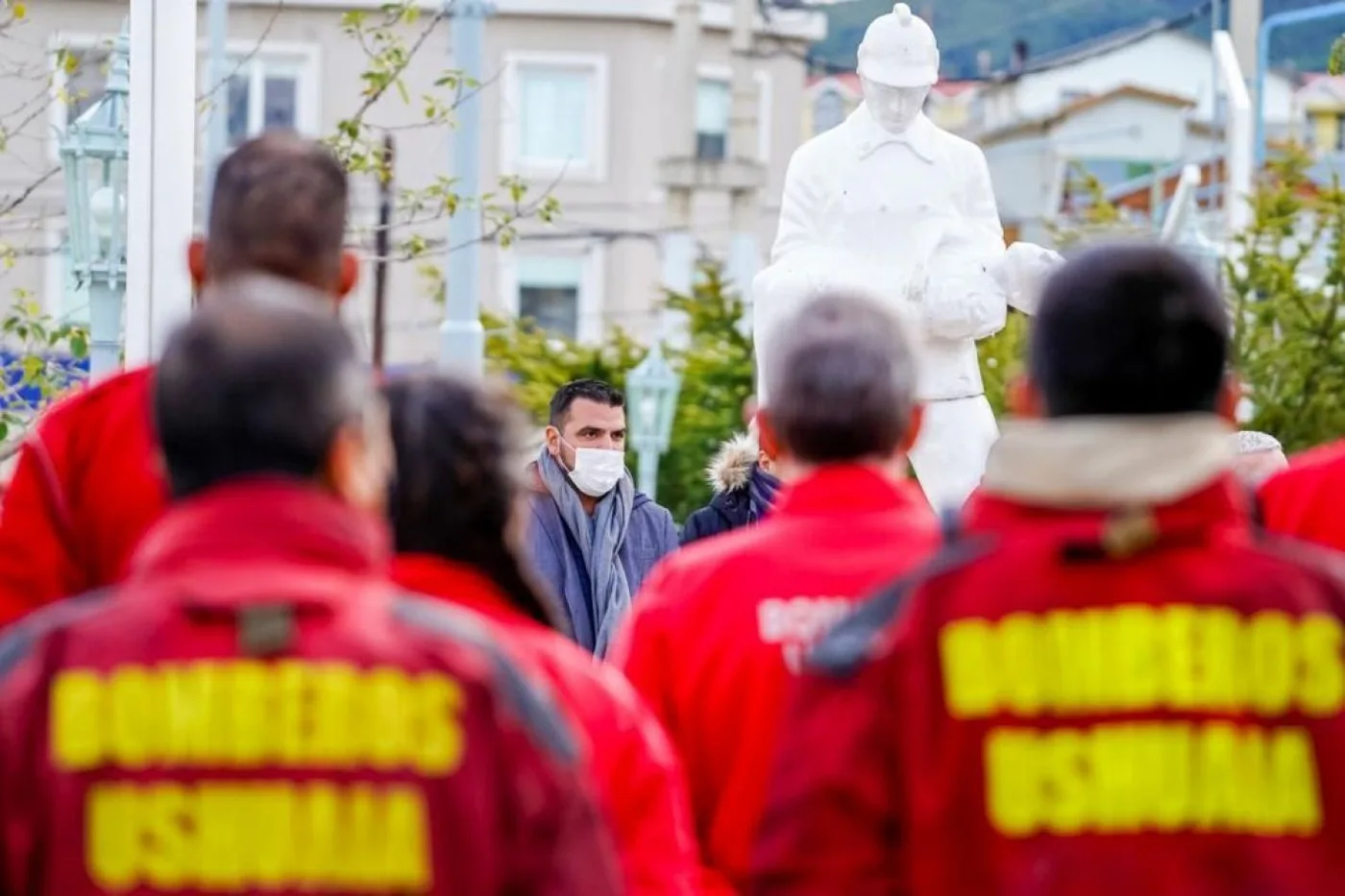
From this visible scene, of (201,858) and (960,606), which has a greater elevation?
(960,606)

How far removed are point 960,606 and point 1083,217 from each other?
83.0 feet

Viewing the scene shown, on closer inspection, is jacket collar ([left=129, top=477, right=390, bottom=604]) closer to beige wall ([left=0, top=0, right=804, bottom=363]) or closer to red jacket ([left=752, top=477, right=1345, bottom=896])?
red jacket ([left=752, top=477, right=1345, bottom=896])

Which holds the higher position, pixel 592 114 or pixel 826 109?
pixel 826 109

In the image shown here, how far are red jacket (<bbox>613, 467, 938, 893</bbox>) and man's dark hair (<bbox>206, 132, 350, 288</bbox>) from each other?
2.58 ft

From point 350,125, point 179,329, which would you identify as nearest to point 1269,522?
point 179,329

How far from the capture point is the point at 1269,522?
5.61 meters

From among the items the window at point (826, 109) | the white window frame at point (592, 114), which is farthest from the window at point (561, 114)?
the window at point (826, 109)

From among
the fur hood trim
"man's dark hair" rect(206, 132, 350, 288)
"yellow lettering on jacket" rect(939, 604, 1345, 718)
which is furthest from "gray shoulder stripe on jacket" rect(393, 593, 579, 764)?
the fur hood trim

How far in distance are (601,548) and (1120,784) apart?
5.92m

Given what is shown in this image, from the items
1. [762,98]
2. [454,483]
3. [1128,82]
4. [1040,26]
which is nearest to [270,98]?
[762,98]

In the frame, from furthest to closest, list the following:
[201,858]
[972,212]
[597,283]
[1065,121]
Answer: [1065,121] → [597,283] → [972,212] → [201,858]

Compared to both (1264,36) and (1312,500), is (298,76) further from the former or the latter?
(1312,500)

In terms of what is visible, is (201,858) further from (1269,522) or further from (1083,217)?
(1083,217)

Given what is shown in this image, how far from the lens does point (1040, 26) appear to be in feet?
195
